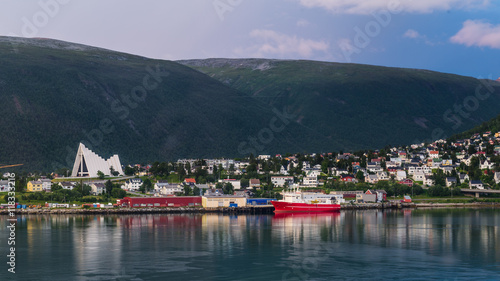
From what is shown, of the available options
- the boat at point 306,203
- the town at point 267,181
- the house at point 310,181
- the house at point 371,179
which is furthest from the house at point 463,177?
the boat at point 306,203

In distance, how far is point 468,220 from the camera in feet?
202

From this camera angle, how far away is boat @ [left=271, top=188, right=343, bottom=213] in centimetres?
7612

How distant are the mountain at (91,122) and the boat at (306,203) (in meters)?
57.6

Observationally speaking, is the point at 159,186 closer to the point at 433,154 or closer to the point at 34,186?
the point at 34,186

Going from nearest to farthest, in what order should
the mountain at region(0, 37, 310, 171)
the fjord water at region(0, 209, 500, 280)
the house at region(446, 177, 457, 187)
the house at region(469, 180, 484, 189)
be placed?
the fjord water at region(0, 209, 500, 280) < the house at region(469, 180, 484, 189) < the house at region(446, 177, 457, 187) < the mountain at region(0, 37, 310, 171)

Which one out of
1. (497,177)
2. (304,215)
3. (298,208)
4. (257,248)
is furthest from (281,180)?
(257,248)

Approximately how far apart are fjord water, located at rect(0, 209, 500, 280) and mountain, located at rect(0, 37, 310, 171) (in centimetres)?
7006

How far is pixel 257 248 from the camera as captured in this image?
44000 millimetres

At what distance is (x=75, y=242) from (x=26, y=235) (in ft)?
20.4

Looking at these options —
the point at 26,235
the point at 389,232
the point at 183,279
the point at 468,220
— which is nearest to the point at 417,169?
the point at 468,220

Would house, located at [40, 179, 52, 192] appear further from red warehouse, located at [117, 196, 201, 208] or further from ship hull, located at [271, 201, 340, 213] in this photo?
ship hull, located at [271, 201, 340, 213]

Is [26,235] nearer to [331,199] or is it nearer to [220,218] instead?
[220,218]

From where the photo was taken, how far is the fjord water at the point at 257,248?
1404 inches

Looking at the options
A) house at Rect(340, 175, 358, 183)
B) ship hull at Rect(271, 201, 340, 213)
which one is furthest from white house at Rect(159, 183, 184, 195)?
house at Rect(340, 175, 358, 183)
